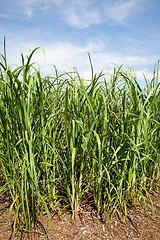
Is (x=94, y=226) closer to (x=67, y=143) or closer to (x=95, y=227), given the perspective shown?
(x=95, y=227)

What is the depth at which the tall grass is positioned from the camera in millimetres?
1326

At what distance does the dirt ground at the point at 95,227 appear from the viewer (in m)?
1.42

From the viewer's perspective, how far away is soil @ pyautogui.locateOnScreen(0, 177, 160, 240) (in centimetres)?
142

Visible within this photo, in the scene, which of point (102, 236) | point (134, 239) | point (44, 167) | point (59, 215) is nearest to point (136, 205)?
point (134, 239)

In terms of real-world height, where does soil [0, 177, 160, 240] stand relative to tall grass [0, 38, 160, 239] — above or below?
below

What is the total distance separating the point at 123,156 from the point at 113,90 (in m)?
0.64

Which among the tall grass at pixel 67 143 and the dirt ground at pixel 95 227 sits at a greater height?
the tall grass at pixel 67 143

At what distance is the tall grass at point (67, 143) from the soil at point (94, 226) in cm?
7

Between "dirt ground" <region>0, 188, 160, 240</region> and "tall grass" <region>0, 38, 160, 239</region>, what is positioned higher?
"tall grass" <region>0, 38, 160, 239</region>

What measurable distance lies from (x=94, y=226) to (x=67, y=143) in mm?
697

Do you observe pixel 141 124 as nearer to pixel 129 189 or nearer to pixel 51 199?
pixel 129 189

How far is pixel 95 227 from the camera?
4.91ft

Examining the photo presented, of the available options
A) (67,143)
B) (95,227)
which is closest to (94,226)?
(95,227)

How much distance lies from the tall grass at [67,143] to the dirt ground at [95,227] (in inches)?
3.0
